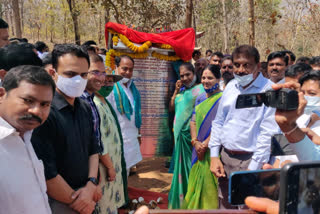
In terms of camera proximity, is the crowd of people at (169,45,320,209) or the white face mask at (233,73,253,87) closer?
the crowd of people at (169,45,320,209)

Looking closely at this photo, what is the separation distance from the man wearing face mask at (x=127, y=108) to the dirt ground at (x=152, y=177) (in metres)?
0.65

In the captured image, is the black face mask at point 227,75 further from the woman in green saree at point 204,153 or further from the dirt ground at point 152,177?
the dirt ground at point 152,177

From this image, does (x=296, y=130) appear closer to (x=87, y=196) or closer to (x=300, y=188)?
(x=300, y=188)

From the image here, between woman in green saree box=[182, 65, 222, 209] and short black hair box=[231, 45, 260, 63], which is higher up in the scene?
short black hair box=[231, 45, 260, 63]

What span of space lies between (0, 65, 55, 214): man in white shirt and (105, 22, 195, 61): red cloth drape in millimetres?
2978

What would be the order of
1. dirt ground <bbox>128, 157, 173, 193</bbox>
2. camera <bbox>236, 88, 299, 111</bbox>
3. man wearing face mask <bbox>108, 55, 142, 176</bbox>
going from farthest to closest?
dirt ground <bbox>128, 157, 173, 193</bbox>, man wearing face mask <bbox>108, 55, 142, 176</bbox>, camera <bbox>236, 88, 299, 111</bbox>

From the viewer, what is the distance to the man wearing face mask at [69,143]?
1527mm

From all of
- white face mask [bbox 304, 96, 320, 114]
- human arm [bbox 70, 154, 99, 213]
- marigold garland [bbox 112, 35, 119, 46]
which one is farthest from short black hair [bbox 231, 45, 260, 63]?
marigold garland [bbox 112, 35, 119, 46]

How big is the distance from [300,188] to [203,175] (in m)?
2.15

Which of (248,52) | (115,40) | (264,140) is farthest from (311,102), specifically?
(115,40)

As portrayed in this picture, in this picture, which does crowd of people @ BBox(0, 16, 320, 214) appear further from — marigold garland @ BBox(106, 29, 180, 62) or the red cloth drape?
the red cloth drape

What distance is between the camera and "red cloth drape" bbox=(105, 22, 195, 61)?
13.6 ft

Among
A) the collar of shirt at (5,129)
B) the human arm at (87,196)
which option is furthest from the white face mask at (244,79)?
the collar of shirt at (5,129)

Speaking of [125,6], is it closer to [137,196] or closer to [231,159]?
[137,196]
